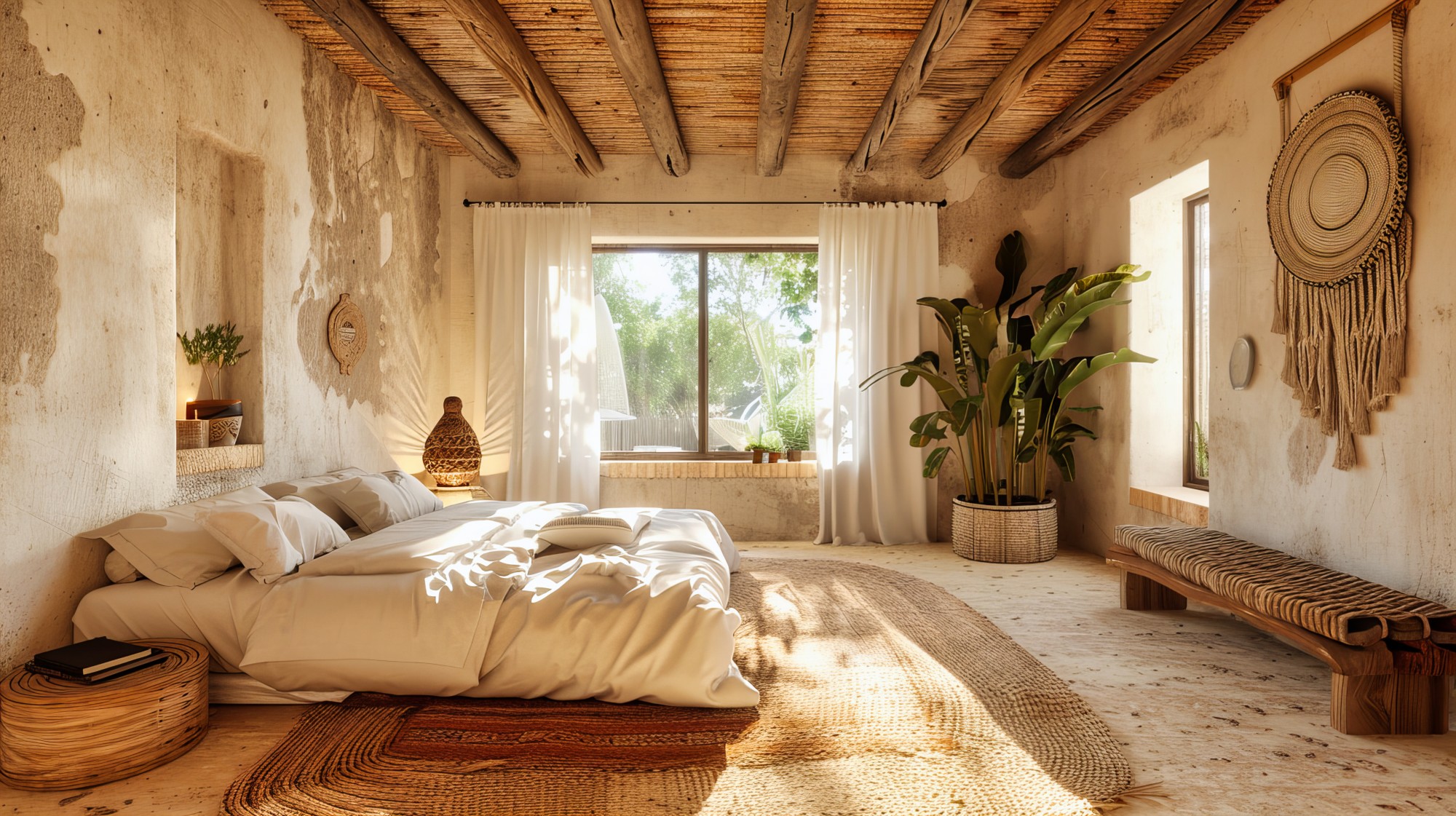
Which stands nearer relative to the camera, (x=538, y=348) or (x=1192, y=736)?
(x=1192, y=736)

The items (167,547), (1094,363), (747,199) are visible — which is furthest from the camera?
(747,199)

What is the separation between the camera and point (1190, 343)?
4.54m

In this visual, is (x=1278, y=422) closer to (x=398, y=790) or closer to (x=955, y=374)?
(x=955, y=374)

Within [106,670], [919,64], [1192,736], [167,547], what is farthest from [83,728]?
[919,64]

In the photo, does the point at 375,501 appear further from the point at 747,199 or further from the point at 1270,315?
the point at 1270,315

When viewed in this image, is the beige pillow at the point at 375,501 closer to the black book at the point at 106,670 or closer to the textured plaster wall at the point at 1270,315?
the black book at the point at 106,670

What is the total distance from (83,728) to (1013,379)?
4.30 m

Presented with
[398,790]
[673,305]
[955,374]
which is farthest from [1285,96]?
[398,790]

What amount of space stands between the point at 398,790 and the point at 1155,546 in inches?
113

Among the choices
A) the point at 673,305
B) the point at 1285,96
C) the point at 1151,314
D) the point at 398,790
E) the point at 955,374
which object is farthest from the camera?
the point at 673,305

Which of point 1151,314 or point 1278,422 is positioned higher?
point 1151,314

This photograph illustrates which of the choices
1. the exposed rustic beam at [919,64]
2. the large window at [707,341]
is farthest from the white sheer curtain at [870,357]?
the exposed rustic beam at [919,64]

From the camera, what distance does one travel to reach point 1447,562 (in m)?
2.52

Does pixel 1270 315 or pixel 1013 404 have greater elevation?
pixel 1270 315
